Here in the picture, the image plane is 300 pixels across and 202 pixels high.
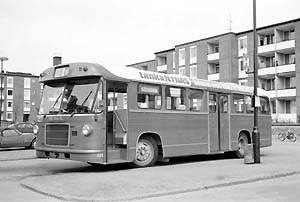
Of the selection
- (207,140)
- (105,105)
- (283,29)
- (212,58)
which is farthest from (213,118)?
(212,58)

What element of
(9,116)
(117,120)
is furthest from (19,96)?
(117,120)

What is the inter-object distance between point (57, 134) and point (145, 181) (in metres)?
3.42

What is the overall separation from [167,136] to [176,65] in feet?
179

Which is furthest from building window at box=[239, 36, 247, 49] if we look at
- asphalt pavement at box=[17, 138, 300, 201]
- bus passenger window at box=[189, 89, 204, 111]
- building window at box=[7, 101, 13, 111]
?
building window at box=[7, 101, 13, 111]

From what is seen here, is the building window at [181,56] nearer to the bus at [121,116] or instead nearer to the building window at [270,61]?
the building window at [270,61]

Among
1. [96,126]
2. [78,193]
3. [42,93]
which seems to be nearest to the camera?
[78,193]

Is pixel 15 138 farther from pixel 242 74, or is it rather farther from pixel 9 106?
pixel 9 106

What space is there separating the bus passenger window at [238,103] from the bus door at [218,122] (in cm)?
57

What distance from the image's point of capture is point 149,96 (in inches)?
534

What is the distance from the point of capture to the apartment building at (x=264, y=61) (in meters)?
52.2

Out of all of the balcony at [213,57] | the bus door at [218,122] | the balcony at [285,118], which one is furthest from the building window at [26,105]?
the bus door at [218,122]

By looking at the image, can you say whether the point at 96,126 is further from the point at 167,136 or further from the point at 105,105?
the point at 167,136

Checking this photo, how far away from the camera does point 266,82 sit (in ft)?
187

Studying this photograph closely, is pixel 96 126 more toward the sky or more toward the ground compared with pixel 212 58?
more toward the ground
